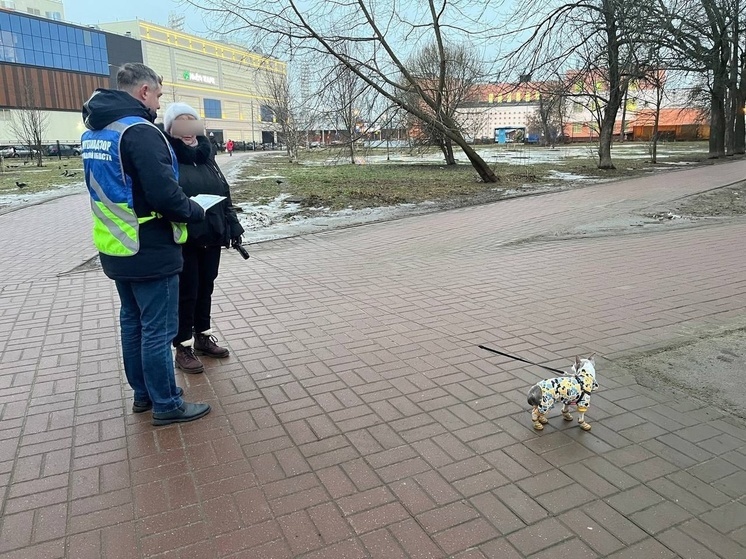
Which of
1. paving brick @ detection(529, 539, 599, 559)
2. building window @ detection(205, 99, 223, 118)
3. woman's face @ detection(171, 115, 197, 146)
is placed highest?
building window @ detection(205, 99, 223, 118)

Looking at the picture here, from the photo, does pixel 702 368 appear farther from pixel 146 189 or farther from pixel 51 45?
pixel 51 45

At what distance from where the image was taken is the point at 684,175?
68.4ft

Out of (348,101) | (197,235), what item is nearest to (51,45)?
(348,101)

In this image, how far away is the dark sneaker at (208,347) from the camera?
447 cm

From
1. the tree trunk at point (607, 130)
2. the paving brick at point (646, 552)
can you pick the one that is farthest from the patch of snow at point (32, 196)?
the tree trunk at point (607, 130)

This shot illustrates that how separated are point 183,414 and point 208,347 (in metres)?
1.05

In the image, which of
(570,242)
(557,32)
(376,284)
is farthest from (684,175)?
(376,284)

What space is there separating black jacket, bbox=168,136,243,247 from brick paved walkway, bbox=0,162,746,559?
104 centimetres

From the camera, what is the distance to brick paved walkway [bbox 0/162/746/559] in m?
2.50

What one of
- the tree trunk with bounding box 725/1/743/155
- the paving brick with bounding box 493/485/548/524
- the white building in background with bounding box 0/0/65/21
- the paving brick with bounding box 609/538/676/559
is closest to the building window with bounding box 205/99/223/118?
the white building in background with bounding box 0/0/65/21

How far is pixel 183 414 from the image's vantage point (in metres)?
3.49

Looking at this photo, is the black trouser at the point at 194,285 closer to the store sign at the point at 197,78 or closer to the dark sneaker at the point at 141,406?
the dark sneaker at the point at 141,406

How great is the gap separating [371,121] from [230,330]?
632 inches

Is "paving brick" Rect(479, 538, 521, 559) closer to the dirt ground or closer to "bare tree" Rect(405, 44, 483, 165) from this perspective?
the dirt ground
